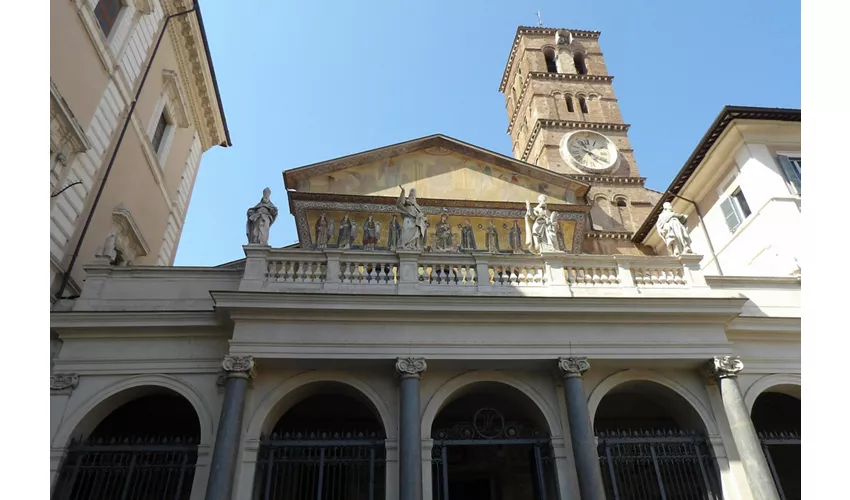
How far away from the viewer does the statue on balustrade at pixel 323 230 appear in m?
14.1

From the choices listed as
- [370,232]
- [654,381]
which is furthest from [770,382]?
[370,232]

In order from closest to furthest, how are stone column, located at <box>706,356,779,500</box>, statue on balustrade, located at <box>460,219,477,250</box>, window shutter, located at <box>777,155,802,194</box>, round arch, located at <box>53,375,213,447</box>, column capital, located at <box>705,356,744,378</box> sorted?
stone column, located at <box>706,356,779,500</box>
round arch, located at <box>53,375,213,447</box>
column capital, located at <box>705,356,744,378</box>
window shutter, located at <box>777,155,802,194</box>
statue on balustrade, located at <box>460,219,477,250</box>

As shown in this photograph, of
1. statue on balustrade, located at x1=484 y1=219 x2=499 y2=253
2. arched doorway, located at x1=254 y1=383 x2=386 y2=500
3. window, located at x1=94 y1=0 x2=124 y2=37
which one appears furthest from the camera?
statue on balustrade, located at x1=484 y1=219 x2=499 y2=253

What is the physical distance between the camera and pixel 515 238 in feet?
49.0

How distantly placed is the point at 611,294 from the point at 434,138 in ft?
28.0

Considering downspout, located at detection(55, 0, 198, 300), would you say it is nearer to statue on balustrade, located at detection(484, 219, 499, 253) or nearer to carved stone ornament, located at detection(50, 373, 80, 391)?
carved stone ornament, located at detection(50, 373, 80, 391)

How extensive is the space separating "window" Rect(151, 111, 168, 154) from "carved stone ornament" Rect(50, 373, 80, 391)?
8.96m

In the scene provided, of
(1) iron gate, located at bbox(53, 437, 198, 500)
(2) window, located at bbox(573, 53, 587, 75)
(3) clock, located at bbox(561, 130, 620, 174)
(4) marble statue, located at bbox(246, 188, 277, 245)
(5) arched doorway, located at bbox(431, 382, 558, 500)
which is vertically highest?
(2) window, located at bbox(573, 53, 587, 75)

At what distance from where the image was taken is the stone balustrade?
10016 millimetres

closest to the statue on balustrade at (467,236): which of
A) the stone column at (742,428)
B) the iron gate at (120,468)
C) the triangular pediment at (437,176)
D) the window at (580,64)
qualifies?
the triangular pediment at (437,176)

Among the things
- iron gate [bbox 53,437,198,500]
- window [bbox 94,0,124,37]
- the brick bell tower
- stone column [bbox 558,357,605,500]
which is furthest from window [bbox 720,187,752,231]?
window [bbox 94,0,124,37]

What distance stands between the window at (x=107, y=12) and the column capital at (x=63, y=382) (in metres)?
8.27

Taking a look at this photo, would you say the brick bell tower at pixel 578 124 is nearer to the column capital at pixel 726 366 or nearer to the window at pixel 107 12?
the column capital at pixel 726 366

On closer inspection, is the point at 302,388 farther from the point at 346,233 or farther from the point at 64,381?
the point at 346,233
